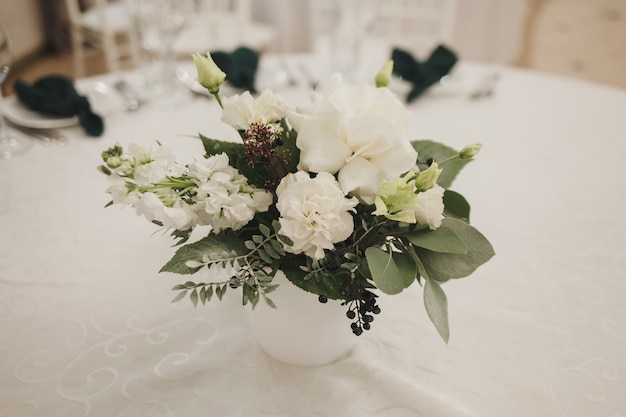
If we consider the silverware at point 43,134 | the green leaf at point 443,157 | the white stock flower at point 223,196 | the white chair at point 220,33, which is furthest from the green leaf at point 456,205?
the white chair at point 220,33

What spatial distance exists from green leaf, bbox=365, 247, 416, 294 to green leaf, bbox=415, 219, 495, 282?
0.03 metres

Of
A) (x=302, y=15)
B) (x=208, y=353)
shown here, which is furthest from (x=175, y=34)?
(x=302, y=15)

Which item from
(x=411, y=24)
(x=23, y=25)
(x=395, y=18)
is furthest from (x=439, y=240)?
(x=23, y=25)

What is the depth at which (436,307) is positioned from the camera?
0.53 metres

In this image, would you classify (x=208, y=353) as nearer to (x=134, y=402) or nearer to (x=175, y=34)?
(x=134, y=402)

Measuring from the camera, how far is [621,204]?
3.21 ft

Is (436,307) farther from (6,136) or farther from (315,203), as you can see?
(6,136)

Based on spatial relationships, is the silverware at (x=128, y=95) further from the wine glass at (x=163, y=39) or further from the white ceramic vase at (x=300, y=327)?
the white ceramic vase at (x=300, y=327)

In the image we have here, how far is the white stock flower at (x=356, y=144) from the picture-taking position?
496mm

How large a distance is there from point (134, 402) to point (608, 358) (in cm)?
59

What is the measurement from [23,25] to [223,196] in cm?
426

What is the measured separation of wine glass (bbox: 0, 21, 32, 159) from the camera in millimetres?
997

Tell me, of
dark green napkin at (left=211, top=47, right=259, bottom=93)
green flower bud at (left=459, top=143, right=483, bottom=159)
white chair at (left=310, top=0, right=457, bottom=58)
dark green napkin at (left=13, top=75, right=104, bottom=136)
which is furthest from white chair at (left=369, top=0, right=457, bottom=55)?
green flower bud at (left=459, top=143, right=483, bottom=159)

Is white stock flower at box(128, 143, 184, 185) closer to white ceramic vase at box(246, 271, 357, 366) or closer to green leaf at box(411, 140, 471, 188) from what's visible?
white ceramic vase at box(246, 271, 357, 366)
